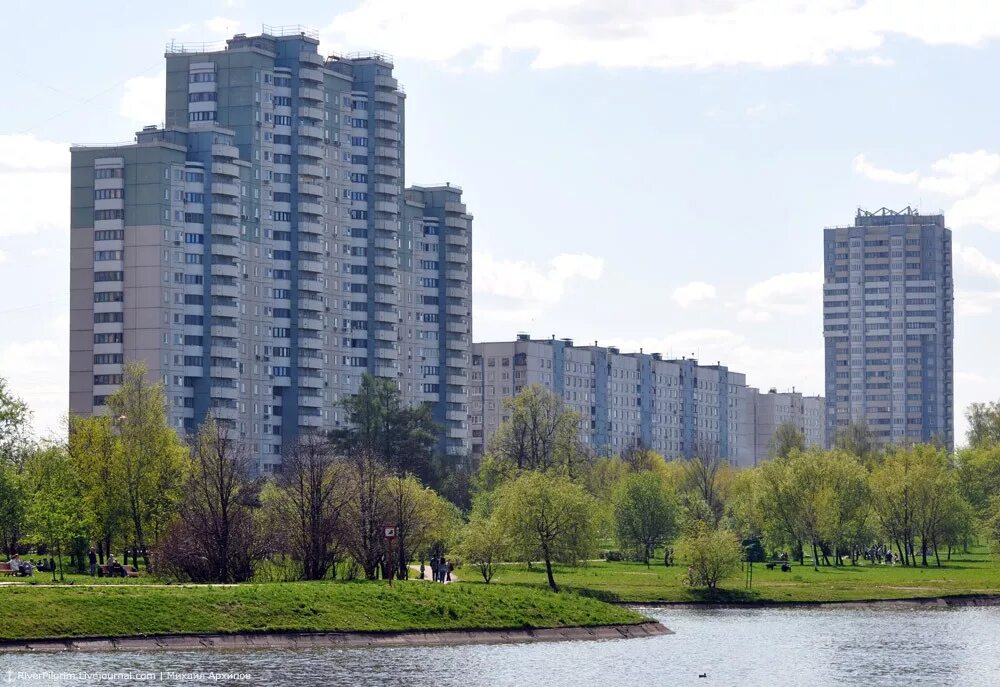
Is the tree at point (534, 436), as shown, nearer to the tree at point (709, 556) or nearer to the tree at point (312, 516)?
the tree at point (709, 556)

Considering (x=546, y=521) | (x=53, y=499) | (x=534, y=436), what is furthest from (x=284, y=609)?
(x=534, y=436)

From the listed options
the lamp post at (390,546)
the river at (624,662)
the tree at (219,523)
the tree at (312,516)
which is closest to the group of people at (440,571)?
the lamp post at (390,546)

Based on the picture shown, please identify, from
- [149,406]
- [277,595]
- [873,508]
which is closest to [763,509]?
[873,508]

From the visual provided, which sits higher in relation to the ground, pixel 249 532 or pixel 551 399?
pixel 551 399

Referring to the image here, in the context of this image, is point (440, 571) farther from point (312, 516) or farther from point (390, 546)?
point (390, 546)

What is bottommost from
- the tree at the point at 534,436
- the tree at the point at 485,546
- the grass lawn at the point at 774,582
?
the grass lawn at the point at 774,582

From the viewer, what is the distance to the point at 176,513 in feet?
408

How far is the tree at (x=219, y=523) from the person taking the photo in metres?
106

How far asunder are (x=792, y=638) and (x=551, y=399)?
92827 millimetres

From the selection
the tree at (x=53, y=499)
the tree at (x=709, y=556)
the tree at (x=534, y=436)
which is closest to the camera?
the tree at (x=53, y=499)

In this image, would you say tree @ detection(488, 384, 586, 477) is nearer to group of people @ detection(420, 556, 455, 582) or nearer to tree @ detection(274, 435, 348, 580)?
group of people @ detection(420, 556, 455, 582)

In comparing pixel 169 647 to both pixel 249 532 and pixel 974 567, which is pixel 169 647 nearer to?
pixel 249 532

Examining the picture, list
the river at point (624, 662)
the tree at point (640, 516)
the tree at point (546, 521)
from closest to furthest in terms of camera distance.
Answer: the river at point (624, 662) → the tree at point (546, 521) → the tree at point (640, 516)

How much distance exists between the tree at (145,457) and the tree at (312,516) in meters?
12.8
